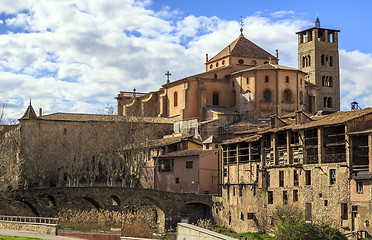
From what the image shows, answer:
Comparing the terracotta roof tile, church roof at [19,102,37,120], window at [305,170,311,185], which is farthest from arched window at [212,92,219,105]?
window at [305,170,311,185]

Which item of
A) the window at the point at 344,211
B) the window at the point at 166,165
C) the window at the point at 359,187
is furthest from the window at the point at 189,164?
the window at the point at 359,187

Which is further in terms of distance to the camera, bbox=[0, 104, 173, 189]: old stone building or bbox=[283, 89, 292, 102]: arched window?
bbox=[283, 89, 292, 102]: arched window

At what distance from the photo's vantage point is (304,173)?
4822 centimetres

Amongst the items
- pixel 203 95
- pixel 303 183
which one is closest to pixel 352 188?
pixel 303 183

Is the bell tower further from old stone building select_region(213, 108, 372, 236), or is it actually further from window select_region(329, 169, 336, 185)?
window select_region(329, 169, 336, 185)

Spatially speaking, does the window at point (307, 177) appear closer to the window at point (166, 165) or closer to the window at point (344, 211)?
the window at point (344, 211)

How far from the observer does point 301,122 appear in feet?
168

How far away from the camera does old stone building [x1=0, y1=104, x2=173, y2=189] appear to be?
72938mm

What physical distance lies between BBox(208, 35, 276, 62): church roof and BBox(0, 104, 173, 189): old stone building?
13742 millimetres

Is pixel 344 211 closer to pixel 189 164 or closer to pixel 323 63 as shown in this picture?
pixel 189 164

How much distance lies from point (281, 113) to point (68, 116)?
90.1 feet

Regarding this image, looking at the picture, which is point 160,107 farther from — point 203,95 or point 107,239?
point 107,239

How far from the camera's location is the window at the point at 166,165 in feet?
219

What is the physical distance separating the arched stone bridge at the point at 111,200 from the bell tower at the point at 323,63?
48046mm
